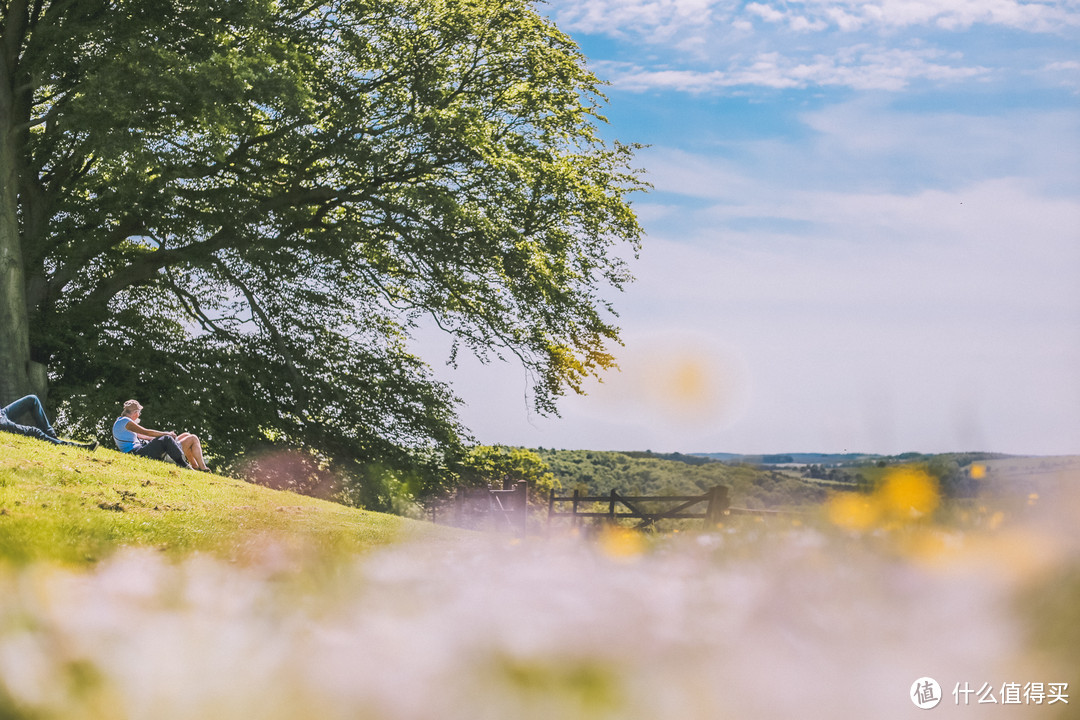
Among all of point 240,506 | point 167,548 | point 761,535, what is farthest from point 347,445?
point 761,535

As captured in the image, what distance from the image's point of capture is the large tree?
15.6 metres

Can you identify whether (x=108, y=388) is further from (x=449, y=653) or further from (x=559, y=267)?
(x=449, y=653)

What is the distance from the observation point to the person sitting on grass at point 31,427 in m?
12.4

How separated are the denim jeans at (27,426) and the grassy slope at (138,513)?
62cm

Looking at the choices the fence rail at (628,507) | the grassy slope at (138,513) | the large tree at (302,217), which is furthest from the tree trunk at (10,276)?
the fence rail at (628,507)

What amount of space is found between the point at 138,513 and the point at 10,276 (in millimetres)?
9228

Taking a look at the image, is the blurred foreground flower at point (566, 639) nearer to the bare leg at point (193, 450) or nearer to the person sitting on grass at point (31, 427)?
the person sitting on grass at point (31, 427)

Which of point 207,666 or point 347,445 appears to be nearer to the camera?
point 207,666

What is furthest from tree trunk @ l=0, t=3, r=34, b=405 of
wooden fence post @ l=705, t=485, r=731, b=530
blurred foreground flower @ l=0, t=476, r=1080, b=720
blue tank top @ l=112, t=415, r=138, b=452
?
blurred foreground flower @ l=0, t=476, r=1080, b=720

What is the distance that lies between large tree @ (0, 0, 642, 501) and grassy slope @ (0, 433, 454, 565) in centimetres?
519

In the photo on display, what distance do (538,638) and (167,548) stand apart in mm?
5525

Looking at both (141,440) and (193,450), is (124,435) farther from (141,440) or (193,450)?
(193,450)

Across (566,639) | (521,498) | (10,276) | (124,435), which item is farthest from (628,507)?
(566,639)

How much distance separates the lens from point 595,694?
2.02 metres
